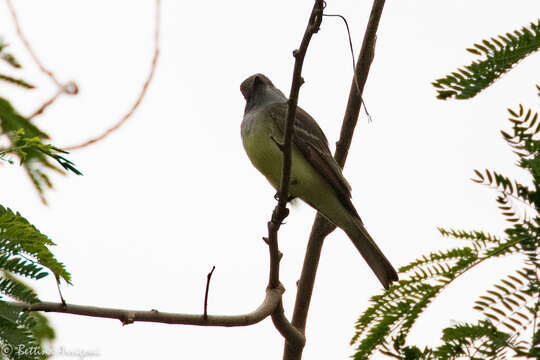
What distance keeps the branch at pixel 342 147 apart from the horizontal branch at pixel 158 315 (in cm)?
86

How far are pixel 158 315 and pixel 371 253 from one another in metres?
2.66

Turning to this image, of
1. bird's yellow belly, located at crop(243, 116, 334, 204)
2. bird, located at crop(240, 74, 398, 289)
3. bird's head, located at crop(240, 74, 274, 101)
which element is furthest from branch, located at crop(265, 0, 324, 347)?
bird's head, located at crop(240, 74, 274, 101)

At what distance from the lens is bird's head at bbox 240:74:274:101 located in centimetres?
675

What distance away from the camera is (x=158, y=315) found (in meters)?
3.10

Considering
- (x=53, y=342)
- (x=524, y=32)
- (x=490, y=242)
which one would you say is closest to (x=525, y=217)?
(x=490, y=242)

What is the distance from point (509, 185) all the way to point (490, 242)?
343mm

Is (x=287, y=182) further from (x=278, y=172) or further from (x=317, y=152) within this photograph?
(x=317, y=152)

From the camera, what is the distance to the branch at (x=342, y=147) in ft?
15.8

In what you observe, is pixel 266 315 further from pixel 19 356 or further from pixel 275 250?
pixel 19 356

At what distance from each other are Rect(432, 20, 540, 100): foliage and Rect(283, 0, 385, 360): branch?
2.72m

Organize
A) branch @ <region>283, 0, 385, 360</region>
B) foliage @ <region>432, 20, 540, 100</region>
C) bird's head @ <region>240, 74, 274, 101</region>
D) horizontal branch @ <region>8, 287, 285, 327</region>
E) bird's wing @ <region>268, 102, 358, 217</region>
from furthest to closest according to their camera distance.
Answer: bird's head @ <region>240, 74, 274, 101</region> < bird's wing @ <region>268, 102, 358, 217</region> < branch @ <region>283, 0, 385, 360</region> < horizontal branch @ <region>8, 287, 285, 327</region> < foliage @ <region>432, 20, 540, 100</region>

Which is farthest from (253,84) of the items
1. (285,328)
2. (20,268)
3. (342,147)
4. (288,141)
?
(20,268)

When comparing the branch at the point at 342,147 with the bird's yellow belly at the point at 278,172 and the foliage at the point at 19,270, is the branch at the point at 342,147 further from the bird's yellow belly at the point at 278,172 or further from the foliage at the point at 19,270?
the foliage at the point at 19,270

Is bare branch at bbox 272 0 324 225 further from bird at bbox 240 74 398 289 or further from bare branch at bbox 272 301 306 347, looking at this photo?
bird at bbox 240 74 398 289
